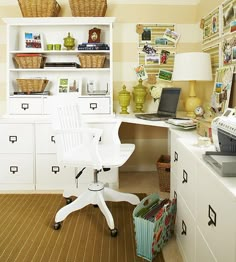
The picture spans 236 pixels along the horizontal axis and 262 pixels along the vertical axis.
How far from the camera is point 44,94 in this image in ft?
9.83

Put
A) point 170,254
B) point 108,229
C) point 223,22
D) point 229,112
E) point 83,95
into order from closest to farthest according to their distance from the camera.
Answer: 1. point 229,112
2. point 170,254
3. point 108,229
4. point 223,22
5. point 83,95

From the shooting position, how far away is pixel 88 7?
2.94m

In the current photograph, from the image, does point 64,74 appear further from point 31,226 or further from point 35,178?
point 31,226

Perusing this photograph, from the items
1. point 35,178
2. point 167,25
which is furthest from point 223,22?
point 35,178

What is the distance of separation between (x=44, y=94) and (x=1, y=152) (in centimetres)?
69

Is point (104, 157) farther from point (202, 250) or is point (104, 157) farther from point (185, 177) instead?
point (202, 250)

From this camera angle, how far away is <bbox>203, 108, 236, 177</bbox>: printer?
114cm

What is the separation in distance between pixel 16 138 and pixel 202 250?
2080mm

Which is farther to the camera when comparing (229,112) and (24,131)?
(24,131)

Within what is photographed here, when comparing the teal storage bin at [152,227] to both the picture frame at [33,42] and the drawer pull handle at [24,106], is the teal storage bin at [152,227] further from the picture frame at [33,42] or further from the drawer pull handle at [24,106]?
the picture frame at [33,42]

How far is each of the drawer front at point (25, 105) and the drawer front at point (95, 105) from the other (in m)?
0.42

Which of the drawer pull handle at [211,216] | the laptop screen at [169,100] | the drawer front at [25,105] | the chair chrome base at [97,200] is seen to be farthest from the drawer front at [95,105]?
the drawer pull handle at [211,216]

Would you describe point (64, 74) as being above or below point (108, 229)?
above

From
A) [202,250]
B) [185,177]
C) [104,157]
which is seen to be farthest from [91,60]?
[202,250]
